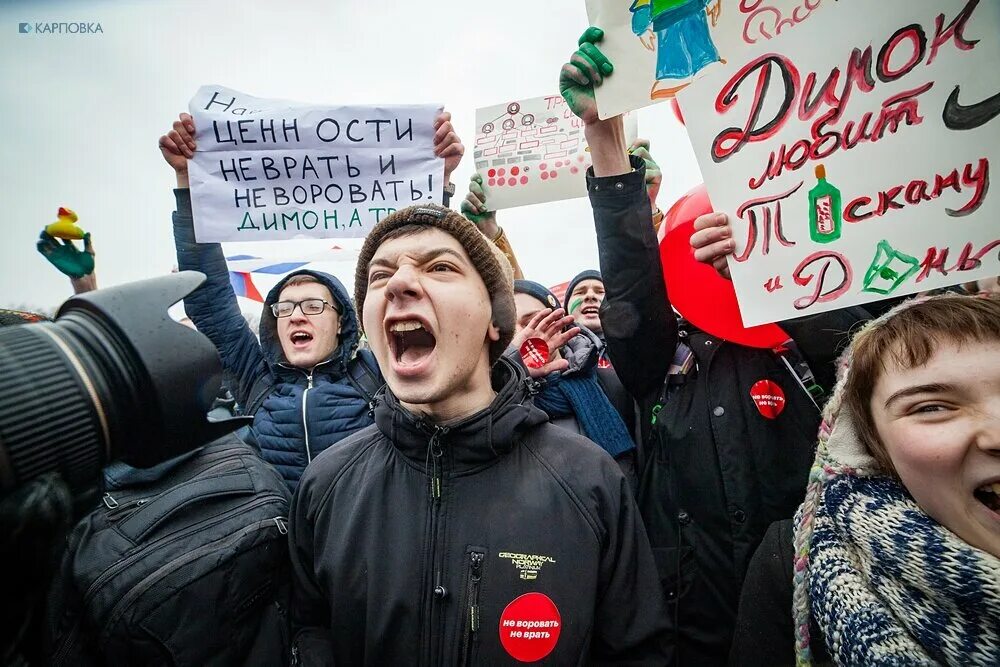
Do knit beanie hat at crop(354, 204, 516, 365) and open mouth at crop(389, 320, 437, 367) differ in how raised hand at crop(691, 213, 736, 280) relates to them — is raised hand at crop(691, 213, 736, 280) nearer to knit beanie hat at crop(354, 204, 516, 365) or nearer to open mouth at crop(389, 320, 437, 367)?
knit beanie hat at crop(354, 204, 516, 365)

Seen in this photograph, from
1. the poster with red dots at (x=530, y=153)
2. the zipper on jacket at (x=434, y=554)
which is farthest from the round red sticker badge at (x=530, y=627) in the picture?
the poster with red dots at (x=530, y=153)

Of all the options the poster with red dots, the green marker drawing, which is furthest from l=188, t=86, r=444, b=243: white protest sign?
the green marker drawing

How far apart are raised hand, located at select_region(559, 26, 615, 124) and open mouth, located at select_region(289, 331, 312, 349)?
6.16 ft

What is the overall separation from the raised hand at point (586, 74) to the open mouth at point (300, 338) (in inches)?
73.9

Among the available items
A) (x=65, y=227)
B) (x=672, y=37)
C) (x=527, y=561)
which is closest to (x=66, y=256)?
(x=65, y=227)

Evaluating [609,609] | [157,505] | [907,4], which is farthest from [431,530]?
[907,4]

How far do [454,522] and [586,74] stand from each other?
1.59 meters

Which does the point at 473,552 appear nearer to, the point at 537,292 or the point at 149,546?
the point at 149,546

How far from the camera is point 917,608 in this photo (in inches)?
44.9

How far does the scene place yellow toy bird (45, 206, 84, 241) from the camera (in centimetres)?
265

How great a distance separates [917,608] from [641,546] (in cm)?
64

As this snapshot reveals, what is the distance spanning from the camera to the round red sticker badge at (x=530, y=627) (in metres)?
1.28

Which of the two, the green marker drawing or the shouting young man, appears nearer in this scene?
the shouting young man

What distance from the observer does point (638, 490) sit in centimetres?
210
